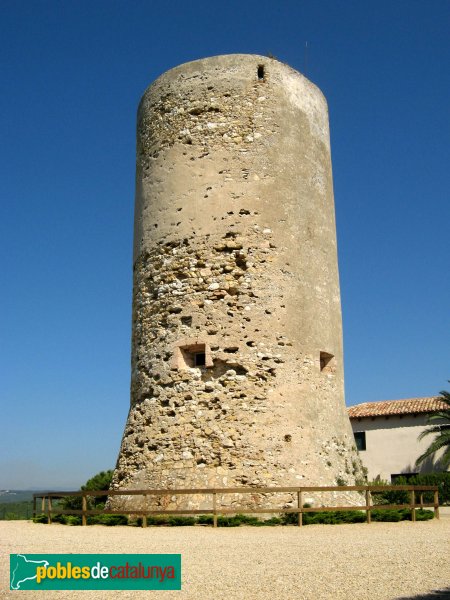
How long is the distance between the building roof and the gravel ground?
18.2 metres

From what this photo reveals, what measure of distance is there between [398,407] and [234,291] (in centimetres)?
1899

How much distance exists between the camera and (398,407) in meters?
29.5

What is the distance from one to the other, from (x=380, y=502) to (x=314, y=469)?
7.66 feet

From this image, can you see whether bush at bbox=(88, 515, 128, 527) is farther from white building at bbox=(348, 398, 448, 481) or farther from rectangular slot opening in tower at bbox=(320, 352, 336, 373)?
white building at bbox=(348, 398, 448, 481)

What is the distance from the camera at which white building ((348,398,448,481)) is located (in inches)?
1115

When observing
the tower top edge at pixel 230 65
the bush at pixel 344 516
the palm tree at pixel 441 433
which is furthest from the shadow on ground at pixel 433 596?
the palm tree at pixel 441 433

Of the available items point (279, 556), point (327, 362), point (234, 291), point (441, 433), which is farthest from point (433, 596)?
point (441, 433)

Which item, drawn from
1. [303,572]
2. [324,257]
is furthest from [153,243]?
[303,572]

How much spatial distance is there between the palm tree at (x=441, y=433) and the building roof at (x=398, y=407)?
0.48m

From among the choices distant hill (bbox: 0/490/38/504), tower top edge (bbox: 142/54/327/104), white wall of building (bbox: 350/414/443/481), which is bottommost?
distant hill (bbox: 0/490/38/504)

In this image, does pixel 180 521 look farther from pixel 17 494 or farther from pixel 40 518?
pixel 17 494

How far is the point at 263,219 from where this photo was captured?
12.8 metres

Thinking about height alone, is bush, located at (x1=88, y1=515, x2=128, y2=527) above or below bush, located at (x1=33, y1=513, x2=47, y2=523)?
above

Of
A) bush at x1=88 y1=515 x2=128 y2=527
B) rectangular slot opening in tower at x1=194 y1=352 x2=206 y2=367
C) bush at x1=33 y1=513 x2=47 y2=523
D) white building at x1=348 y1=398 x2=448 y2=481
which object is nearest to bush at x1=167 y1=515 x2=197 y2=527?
bush at x1=88 y1=515 x2=128 y2=527
